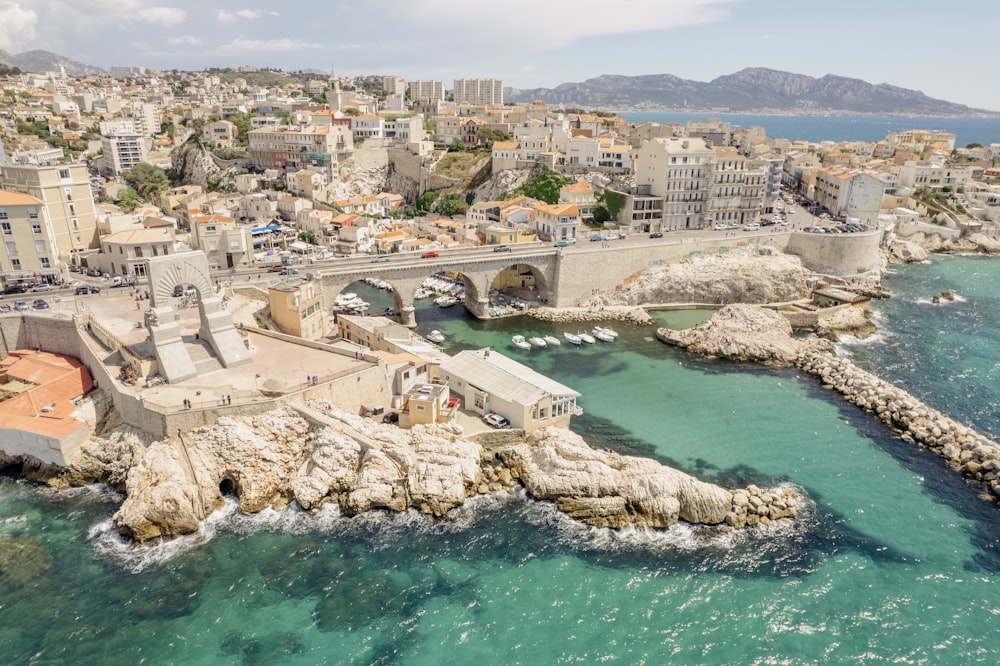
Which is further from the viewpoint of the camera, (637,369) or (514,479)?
(637,369)

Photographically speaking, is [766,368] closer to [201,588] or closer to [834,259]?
[834,259]

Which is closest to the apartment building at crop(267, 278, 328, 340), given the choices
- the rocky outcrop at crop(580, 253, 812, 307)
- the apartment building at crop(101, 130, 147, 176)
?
the rocky outcrop at crop(580, 253, 812, 307)

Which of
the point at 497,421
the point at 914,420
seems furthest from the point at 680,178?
the point at 497,421

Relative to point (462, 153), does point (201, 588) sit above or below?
below

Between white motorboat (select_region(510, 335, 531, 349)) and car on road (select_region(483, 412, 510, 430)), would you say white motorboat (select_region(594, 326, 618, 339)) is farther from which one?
car on road (select_region(483, 412, 510, 430))

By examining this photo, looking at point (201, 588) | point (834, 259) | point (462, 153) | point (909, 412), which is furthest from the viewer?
point (462, 153)

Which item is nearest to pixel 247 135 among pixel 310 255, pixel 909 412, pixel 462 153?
pixel 462 153

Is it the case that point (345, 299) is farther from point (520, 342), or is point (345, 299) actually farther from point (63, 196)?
point (63, 196)
